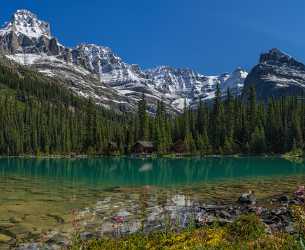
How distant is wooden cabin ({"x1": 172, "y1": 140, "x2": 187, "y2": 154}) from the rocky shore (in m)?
112

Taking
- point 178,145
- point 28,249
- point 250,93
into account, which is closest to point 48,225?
point 28,249

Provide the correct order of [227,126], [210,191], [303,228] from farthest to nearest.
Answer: [227,126] < [210,191] < [303,228]

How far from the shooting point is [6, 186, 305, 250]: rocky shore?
73.4 ft

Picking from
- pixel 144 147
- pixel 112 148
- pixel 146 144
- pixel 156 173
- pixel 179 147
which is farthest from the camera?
pixel 112 148

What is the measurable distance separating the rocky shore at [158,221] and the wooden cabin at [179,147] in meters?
112

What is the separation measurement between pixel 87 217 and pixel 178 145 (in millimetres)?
122726

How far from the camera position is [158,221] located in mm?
27594

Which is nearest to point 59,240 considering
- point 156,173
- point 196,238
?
point 196,238

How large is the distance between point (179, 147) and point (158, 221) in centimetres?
Answer: 12335

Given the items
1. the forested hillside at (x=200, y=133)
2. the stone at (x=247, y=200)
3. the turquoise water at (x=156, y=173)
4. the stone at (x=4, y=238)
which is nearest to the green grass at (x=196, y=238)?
the stone at (x=4, y=238)

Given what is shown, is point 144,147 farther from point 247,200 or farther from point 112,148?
point 247,200

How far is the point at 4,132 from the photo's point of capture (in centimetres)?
19025

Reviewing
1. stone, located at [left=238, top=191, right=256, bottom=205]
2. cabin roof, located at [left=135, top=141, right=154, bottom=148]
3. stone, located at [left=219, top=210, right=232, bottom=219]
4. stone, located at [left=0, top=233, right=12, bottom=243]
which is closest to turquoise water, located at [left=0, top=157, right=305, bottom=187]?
stone, located at [left=238, top=191, right=256, bottom=205]

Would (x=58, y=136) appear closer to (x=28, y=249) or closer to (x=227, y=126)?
(x=227, y=126)
